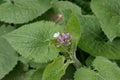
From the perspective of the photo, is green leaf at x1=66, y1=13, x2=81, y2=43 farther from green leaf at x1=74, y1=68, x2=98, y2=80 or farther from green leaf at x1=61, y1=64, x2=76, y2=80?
green leaf at x1=61, y1=64, x2=76, y2=80

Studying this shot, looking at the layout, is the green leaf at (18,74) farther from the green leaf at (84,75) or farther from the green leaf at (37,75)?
the green leaf at (84,75)

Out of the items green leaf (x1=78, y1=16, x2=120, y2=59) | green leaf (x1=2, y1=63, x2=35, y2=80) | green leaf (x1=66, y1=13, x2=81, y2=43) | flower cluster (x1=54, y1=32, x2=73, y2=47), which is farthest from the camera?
green leaf (x1=2, y1=63, x2=35, y2=80)

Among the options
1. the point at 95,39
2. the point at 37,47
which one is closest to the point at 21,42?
the point at 37,47

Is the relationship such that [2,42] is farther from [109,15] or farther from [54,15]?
[109,15]

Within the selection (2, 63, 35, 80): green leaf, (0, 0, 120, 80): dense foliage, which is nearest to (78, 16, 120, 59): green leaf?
(0, 0, 120, 80): dense foliage

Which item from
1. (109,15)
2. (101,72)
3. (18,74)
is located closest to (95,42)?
(109,15)

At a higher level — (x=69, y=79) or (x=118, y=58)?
(x=118, y=58)
